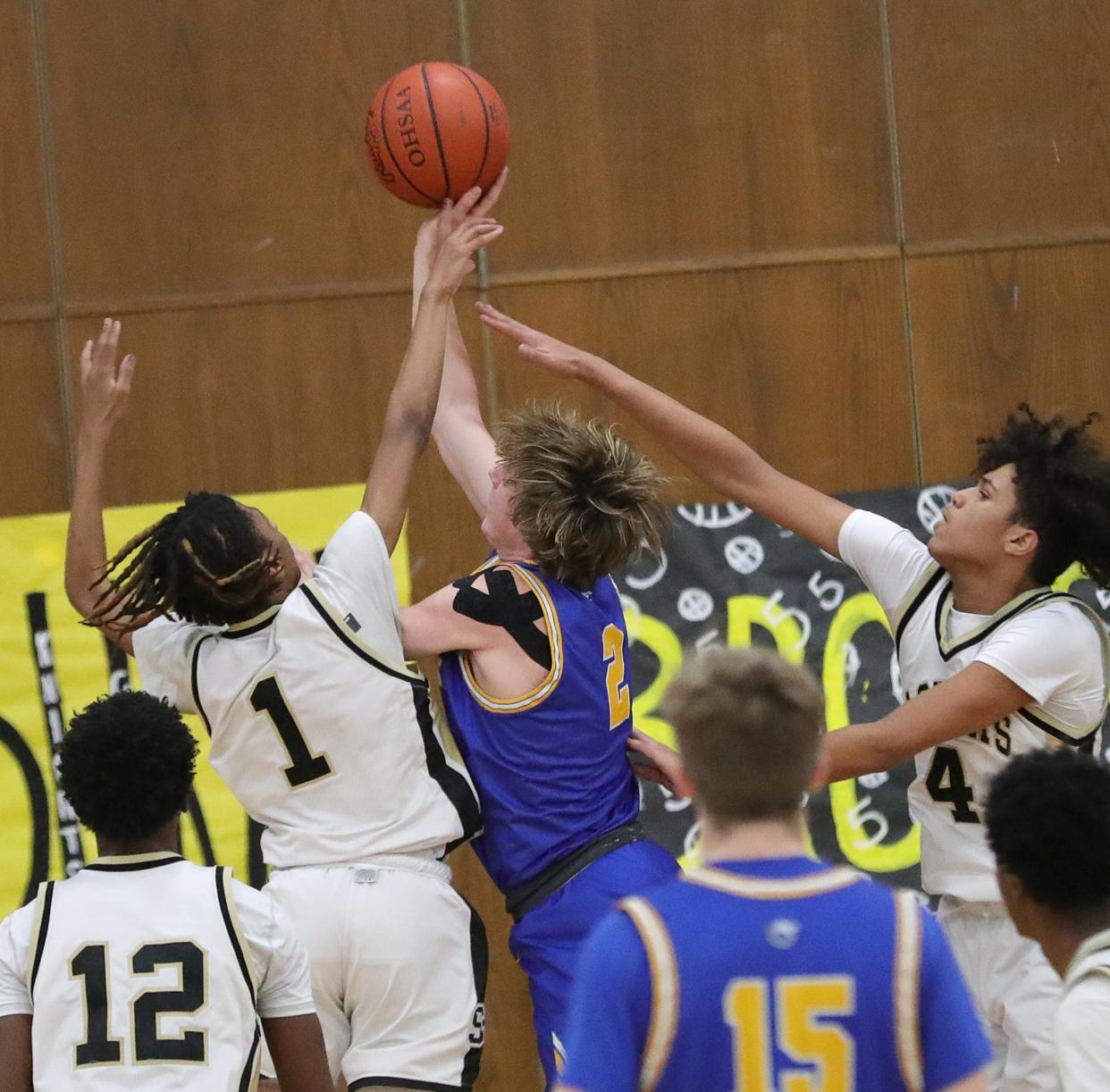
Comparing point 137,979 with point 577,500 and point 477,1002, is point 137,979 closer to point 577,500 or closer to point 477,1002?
point 477,1002

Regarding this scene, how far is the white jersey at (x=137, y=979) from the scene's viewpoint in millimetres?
2816

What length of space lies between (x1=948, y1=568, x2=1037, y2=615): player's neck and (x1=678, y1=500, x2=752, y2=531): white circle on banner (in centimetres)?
211

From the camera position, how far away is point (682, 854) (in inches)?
230

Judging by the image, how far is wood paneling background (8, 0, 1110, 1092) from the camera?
232 inches

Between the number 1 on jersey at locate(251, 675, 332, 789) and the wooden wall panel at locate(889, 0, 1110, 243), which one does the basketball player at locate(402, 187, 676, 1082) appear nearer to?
the number 1 on jersey at locate(251, 675, 332, 789)

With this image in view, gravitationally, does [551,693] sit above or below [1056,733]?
above

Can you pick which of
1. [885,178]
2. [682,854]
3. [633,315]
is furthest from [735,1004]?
[885,178]

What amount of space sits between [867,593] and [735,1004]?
4134 millimetres

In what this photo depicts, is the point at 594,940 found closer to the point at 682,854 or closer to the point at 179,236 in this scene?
the point at 682,854

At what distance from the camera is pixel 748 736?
2.08m

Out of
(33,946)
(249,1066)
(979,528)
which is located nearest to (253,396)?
(979,528)

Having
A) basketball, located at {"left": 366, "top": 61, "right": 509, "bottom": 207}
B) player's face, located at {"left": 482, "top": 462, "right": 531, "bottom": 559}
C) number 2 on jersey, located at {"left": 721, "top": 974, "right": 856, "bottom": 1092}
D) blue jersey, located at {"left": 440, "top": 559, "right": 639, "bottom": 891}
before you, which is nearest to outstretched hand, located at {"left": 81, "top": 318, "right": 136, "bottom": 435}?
basketball, located at {"left": 366, "top": 61, "right": 509, "bottom": 207}

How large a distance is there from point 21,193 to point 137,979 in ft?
12.9

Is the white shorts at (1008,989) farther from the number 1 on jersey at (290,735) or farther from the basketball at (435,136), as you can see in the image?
the basketball at (435,136)
